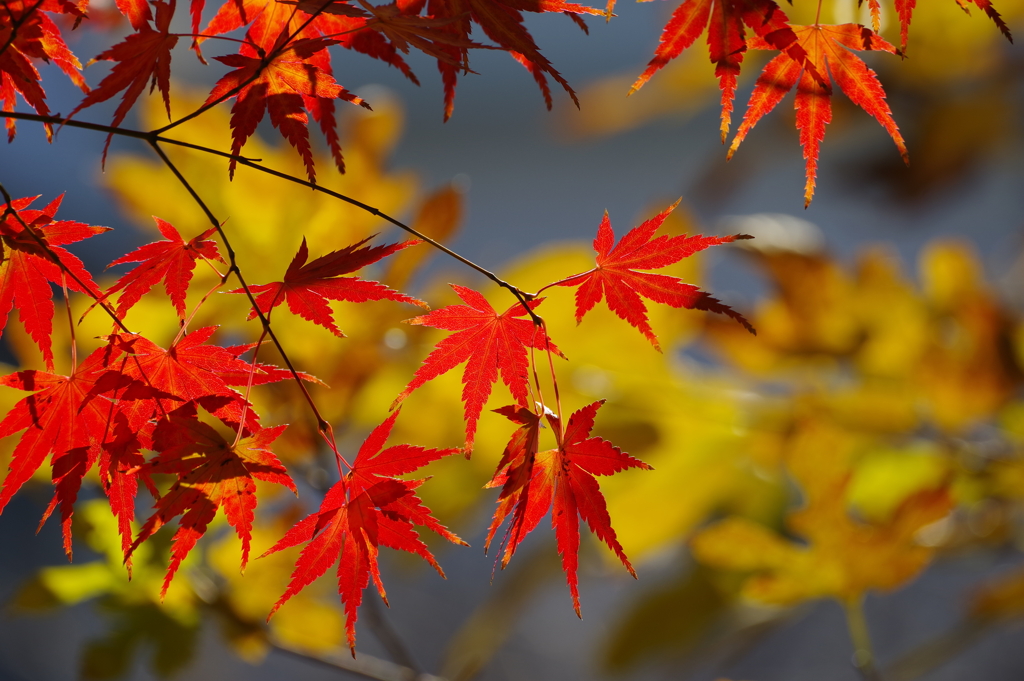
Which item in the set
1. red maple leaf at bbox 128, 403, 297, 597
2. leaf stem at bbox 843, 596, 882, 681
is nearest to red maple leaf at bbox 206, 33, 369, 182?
red maple leaf at bbox 128, 403, 297, 597

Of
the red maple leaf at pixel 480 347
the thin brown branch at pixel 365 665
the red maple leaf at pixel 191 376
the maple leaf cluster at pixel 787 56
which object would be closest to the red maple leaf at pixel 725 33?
the maple leaf cluster at pixel 787 56

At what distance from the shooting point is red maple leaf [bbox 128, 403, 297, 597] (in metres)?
0.32

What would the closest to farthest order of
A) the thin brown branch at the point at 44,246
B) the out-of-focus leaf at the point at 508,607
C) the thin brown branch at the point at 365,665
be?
the thin brown branch at the point at 44,246 → the thin brown branch at the point at 365,665 → the out-of-focus leaf at the point at 508,607

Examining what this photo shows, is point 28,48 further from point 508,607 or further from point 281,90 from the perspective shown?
point 508,607

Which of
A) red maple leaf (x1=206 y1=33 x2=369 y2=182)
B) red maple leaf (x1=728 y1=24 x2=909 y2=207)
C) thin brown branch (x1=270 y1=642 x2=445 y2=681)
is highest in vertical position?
red maple leaf (x1=728 y1=24 x2=909 y2=207)

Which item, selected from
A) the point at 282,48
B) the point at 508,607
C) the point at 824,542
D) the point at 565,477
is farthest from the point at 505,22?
the point at 508,607

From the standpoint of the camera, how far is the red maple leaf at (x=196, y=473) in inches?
12.5

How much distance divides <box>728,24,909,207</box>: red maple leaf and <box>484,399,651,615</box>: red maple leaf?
15cm

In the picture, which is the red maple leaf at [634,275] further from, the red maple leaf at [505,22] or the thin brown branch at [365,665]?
the thin brown branch at [365,665]

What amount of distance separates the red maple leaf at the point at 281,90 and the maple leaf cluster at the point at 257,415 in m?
0.05

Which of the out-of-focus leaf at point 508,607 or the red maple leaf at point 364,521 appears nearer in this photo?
the red maple leaf at point 364,521

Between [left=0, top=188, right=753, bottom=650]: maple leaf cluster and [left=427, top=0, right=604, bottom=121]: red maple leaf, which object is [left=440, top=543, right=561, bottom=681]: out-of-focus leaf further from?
[left=427, top=0, right=604, bottom=121]: red maple leaf

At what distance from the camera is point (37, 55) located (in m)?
0.35

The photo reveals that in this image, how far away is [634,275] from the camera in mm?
352
